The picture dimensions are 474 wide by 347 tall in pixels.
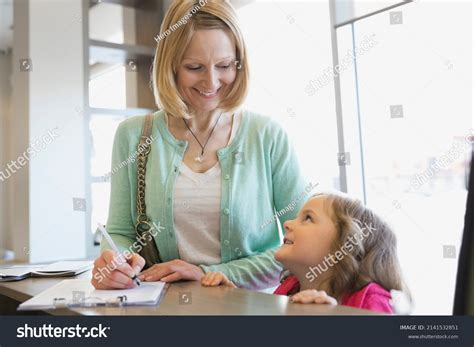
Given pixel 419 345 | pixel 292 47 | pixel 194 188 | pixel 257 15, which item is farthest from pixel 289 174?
pixel 257 15

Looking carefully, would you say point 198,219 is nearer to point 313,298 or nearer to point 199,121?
point 199,121

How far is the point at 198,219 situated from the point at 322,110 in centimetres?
164

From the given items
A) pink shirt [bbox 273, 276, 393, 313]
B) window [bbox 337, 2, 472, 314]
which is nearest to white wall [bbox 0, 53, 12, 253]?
window [bbox 337, 2, 472, 314]

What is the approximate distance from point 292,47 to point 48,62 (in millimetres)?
1342

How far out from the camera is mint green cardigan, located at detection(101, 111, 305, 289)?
3.33 ft

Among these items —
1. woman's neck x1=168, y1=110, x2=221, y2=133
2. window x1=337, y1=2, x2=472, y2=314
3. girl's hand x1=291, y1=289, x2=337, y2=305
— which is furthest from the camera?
window x1=337, y1=2, x2=472, y2=314

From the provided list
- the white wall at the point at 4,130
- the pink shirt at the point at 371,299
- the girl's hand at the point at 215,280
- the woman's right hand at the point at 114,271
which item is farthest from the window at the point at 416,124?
the white wall at the point at 4,130

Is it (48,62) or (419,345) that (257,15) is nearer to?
(48,62)

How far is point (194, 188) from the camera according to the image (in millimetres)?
1035

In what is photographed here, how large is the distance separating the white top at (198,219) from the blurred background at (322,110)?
1081 mm

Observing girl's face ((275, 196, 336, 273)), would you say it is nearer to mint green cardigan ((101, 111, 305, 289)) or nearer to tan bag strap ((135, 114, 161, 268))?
mint green cardigan ((101, 111, 305, 289))

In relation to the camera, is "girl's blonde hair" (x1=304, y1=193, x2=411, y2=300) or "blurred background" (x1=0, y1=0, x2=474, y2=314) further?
"blurred background" (x1=0, y1=0, x2=474, y2=314)

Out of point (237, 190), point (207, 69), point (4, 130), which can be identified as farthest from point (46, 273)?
point (4, 130)

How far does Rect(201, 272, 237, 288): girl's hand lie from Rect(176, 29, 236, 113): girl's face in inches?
16.1
